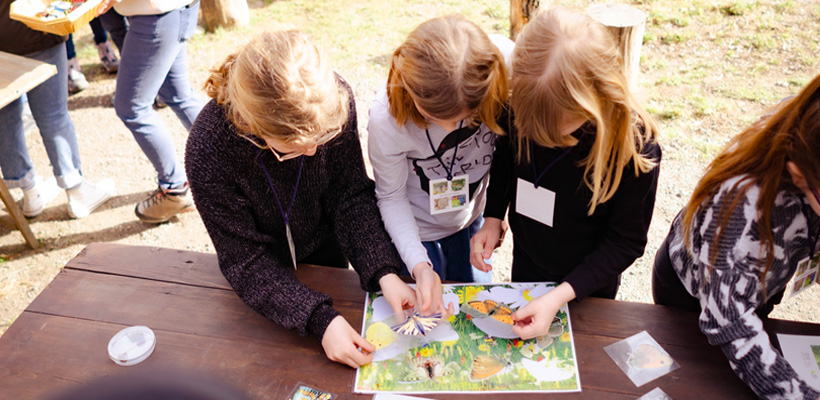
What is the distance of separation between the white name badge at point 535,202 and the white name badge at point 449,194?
17 cm

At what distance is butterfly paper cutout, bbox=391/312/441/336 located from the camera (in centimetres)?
138

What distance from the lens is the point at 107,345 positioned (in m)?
1.40

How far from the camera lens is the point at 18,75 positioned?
2.31m

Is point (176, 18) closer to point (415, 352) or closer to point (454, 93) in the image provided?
point (454, 93)

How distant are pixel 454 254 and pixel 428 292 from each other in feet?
1.60

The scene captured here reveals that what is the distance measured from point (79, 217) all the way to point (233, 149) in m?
2.34

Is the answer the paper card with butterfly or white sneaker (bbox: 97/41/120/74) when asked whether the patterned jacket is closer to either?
the paper card with butterfly

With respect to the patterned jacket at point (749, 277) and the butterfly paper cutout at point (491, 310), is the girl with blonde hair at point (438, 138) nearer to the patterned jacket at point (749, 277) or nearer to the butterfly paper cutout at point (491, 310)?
the butterfly paper cutout at point (491, 310)

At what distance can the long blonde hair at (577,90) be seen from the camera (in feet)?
3.84

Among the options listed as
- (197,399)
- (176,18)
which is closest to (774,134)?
(197,399)

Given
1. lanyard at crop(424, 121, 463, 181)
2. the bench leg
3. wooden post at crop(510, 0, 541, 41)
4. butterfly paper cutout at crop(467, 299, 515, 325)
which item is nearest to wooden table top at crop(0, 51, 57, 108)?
the bench leg

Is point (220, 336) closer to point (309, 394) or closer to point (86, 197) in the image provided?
point (309, 394)

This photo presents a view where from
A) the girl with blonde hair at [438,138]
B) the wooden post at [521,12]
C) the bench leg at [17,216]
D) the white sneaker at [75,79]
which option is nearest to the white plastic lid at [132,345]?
the girl with blonde hair at [438,138]

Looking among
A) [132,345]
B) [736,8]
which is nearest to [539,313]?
[132,345]
